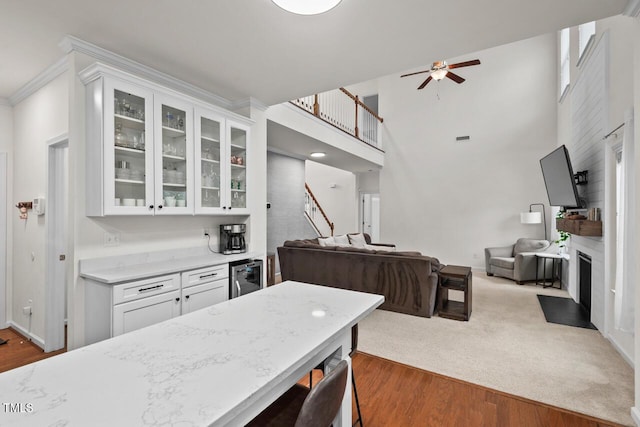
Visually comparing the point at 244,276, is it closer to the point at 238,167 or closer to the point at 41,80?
the point at 238,167

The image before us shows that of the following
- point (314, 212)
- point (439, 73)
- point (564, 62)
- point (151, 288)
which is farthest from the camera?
point (314, 212)

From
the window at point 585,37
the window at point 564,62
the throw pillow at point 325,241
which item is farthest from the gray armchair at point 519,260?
the throw pillow at point 325,241

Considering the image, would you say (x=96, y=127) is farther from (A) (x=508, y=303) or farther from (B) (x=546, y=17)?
(A) (x=508, y=303)

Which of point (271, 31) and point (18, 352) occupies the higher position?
point (271, 31)

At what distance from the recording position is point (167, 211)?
2742 mm

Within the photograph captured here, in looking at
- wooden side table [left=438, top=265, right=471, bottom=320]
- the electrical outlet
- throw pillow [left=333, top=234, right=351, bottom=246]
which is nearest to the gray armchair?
wooden side table [left=438, top=265, right=471, bottom=320]

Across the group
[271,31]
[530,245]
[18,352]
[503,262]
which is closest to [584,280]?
[503,262]

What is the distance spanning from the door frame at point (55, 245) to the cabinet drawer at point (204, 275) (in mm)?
1399

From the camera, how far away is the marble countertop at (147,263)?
2.31 m

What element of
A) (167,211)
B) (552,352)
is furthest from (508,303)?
(167,211)

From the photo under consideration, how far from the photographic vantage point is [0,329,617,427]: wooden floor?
199cm

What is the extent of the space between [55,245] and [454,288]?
14.6 feet

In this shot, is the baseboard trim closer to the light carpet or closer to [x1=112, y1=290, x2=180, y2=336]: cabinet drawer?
[x1=112, y1=290, x2=180, y2=336]: cabinet drawer

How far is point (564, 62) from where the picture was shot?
18.2ft
